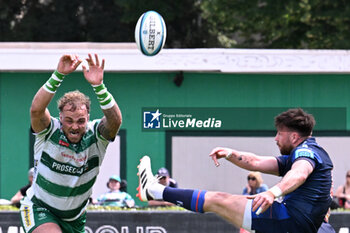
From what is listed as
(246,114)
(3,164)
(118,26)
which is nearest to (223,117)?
(246,114)

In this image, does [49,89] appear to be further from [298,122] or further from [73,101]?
[298,122]

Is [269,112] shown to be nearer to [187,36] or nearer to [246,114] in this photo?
[246,114]

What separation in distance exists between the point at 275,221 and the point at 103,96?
1904 millimetres

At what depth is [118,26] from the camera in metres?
27.4

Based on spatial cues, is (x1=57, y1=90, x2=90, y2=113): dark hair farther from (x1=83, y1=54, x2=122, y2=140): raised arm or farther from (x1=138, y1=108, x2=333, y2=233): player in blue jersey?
(x1=138, y1=108, x2=333, y2=233): player in blue jersey

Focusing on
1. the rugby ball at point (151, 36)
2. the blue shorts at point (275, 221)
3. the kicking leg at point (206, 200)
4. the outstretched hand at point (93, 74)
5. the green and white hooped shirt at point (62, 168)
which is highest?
the rugby ball at point (151, 36)

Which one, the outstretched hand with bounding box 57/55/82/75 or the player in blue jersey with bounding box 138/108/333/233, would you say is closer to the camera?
the outstretched hand with bounding box 57/55/82/75

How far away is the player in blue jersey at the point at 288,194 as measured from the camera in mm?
6523

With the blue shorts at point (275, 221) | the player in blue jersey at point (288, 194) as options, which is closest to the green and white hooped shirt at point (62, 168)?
the player in blue jersey at point (288, 194)

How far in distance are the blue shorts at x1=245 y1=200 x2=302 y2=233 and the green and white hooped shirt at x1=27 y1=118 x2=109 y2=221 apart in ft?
5.00

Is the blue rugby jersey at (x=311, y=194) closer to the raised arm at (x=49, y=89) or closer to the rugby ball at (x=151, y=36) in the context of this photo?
the raised arm at (x=49, y=89)

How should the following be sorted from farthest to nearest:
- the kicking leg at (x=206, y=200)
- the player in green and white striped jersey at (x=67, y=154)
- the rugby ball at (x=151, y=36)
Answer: the rugby ball at (x=151, y=36) → the kicking leg at (x=206, y=200) → the player in green and white striped jersey at (x=67, y=154)

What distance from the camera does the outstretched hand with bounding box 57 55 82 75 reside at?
6391mm

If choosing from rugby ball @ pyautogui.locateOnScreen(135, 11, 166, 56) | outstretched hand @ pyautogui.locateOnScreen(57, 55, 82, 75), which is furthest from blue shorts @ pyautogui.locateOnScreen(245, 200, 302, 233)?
rugby ball @ pyautogui.locateOnScreen(135, 11, 166, 56)
